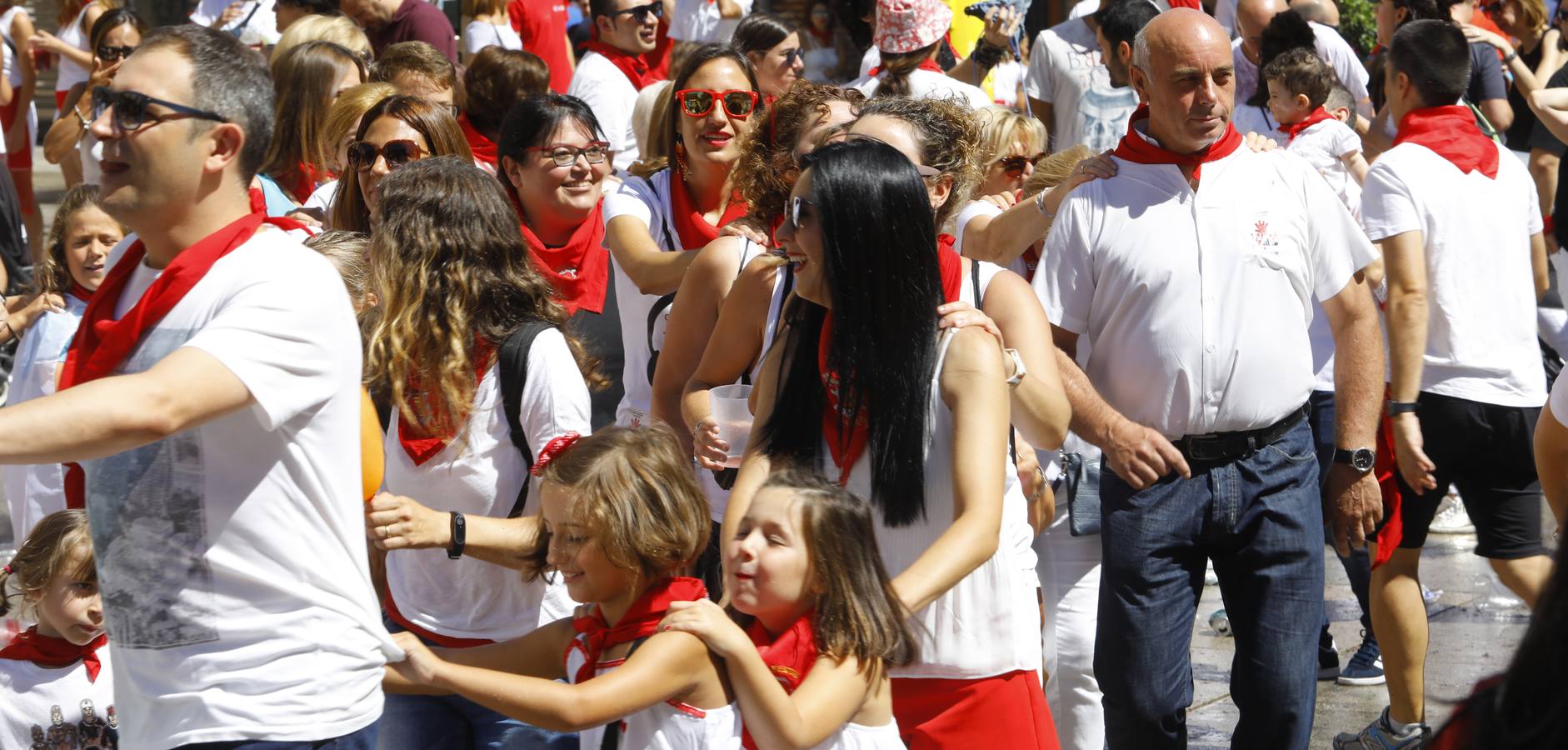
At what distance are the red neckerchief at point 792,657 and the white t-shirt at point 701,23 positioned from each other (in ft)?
24.5

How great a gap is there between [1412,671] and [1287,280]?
5.10 feet

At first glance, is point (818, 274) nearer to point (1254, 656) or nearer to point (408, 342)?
point (408, 342)

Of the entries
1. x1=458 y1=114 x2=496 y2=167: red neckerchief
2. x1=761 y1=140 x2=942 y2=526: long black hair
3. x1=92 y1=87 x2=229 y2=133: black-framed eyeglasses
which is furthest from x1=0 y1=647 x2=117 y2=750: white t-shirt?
x1=458 y1=114 x2=496 y2=167: red neckerchief

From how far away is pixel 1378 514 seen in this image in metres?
4.31

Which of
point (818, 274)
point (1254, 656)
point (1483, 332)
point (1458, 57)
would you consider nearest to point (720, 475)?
point (818, 274)

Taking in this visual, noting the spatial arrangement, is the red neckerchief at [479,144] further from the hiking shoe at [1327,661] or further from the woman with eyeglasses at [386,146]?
the hiking shoe at [1327,661]

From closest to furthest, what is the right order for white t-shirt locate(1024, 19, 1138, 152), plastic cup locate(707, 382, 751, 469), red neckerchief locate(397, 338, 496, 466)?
red neckerchief locate(397, 338, 496, 466) → plastic cup locate(707, 382, 751, 469) → white t-shirt locate(1024, 19, 1138, 152)

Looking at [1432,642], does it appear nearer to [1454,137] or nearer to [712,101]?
[1454,137]

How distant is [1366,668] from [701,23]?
5753mm

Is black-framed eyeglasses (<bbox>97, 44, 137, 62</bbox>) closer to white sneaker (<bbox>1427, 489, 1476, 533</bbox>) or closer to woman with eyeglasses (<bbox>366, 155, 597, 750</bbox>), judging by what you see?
woman with eyeglasses (<bbox>366, 155, 597, 750</bbox>)

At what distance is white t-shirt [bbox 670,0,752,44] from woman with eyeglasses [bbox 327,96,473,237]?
5367mm

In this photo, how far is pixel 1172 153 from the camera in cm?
409

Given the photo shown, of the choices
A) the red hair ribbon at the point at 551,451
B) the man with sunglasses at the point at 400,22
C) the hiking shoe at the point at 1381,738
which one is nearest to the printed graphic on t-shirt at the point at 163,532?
the red hair ribbon at the point at 551,451

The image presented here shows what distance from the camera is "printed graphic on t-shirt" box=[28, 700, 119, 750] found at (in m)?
3.66
